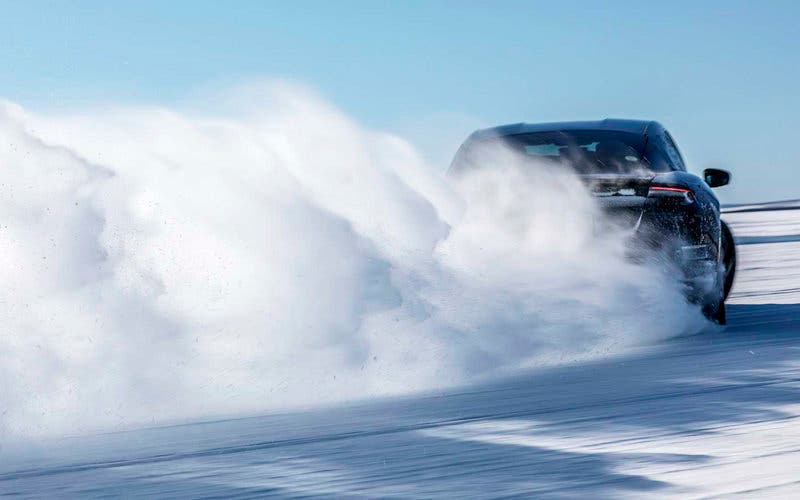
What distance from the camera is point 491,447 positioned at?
414 centimetres

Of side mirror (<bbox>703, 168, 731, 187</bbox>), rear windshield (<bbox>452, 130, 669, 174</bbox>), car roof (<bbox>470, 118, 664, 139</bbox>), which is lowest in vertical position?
side mirror (<bbox>703, 168, 731, 187</bbox>)

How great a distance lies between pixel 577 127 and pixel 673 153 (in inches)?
25.8

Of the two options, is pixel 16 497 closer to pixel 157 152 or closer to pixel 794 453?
pixel 794 453

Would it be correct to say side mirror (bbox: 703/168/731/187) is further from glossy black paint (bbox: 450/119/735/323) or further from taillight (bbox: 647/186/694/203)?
taillight (bbox: 647/186/694/203)

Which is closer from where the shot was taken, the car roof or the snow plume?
the snow plume

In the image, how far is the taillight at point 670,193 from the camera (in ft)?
24.0

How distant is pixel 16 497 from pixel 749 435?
2.40 m

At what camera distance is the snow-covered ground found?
140 inches

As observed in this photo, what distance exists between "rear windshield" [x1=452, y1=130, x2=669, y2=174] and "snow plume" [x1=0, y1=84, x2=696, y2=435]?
32 centimetres

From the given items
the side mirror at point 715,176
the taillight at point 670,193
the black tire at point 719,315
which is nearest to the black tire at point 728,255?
the side mirror at point 715,176

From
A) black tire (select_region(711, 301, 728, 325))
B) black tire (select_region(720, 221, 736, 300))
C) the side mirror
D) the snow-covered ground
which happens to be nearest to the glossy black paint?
black tire (select_region(711, 301, 728, 325))

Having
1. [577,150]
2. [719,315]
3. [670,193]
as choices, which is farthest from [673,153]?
[719,315]

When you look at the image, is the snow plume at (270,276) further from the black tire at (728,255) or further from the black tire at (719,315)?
the black tire at (728,255)

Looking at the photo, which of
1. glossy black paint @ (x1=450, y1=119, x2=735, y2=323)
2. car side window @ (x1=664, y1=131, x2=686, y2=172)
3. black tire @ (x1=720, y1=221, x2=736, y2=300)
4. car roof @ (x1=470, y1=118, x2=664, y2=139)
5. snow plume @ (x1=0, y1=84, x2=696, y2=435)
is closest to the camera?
snow plume @ (x1=0, y1=84, x2=696, y2=435)
